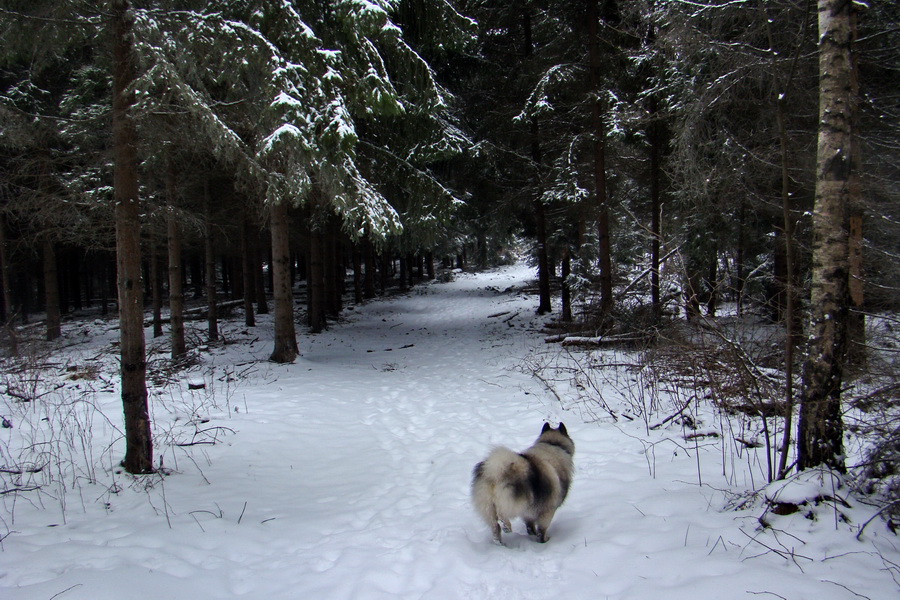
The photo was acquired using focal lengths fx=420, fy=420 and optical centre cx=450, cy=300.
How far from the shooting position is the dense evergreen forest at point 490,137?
4.21m

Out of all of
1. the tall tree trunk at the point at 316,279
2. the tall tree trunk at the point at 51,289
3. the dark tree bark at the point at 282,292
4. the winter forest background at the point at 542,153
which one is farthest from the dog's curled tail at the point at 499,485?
the tall tree trunk at the point at 51,289

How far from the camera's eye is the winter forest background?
351 centimetres

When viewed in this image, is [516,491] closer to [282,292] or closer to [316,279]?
[282,292]

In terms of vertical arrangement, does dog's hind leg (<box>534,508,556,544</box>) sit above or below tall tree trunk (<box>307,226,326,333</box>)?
below

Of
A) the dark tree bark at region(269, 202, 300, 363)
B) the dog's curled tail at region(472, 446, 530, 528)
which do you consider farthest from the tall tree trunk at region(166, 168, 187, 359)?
the dog's curled tail at region(472, 446, 530, 528)

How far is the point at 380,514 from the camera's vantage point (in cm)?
425

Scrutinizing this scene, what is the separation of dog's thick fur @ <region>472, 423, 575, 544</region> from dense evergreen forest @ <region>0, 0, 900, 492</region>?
202 cm

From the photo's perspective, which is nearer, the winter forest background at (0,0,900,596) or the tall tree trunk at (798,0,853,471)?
the tall tree trunk at (798,0,853,471)

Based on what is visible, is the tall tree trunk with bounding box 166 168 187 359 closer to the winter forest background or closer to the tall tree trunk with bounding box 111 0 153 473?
the winter forest background

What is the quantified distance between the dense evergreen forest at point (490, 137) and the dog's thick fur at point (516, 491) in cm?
202

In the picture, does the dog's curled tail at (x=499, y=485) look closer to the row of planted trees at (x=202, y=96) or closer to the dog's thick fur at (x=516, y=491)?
the dog's thick fur at (x=516, y=491)

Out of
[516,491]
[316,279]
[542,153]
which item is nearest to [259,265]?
[316,279]

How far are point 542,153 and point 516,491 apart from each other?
15.3 metres

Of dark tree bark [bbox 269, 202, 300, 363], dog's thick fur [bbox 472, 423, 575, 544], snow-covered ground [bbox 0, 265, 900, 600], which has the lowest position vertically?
snow-covered ground [bbox 0, 265, 900, 600]
